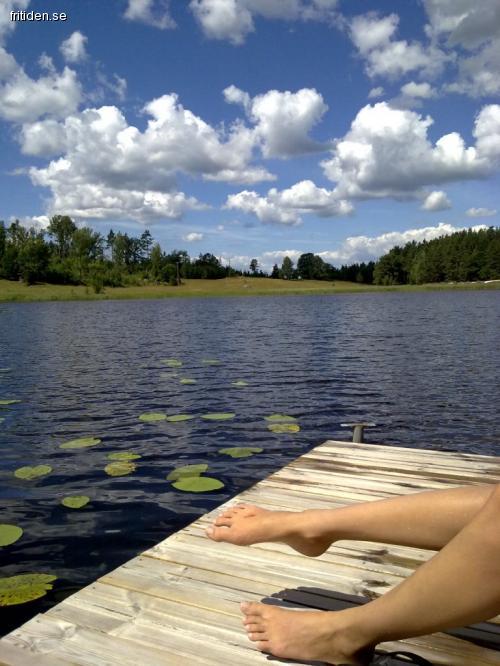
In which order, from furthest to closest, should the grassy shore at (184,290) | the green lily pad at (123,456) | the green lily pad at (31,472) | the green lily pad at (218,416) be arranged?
the grassy shore at (184,290), the green lily pad at (218,416), the green lily pad at (123,456), the green lily pad at (31,472)

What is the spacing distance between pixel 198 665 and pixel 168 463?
243 inches

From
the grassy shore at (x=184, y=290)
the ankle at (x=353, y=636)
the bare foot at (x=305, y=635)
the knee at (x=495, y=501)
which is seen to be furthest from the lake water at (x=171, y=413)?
the grassy shore at (x=184, y=290)

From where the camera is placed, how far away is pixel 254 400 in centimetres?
1338

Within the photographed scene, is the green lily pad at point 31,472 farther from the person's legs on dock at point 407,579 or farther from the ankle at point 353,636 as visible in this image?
the ankle at point 353,636

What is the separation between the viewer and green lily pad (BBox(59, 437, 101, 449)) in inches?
369

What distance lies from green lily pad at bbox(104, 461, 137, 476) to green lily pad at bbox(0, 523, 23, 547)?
2044 millimetres

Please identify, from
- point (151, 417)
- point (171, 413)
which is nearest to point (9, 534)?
point (151, 417)

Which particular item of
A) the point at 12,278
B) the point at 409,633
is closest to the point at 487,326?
the point at 409,633

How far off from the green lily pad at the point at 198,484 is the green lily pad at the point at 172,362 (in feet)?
38.3

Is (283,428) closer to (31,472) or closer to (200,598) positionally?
(31,472)

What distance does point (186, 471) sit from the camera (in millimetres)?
7922

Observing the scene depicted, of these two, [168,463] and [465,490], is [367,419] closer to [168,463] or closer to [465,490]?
[168,463]

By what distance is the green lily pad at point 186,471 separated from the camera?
771 cm

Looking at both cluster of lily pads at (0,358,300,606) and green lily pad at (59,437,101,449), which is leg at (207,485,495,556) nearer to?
cluster of lily pads at (0,358,300,606)
